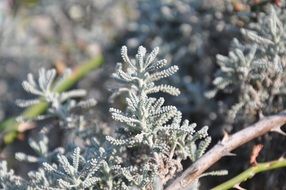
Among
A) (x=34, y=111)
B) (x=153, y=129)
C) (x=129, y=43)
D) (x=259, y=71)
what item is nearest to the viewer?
(x=153, y=129)

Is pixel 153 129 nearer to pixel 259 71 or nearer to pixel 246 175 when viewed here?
pixel 246 175

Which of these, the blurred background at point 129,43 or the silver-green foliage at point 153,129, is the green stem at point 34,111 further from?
the silver-green foliage at point 153,129

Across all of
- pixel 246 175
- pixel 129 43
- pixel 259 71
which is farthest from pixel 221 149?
pixel 129 43

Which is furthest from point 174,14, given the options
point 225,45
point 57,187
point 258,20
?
point 57,187

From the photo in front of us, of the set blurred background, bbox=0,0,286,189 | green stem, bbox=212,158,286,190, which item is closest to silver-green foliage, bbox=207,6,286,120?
blurred background, bbox=0,0,286,189

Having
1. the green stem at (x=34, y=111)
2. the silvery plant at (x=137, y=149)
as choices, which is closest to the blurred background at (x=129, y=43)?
the green stem at (x=34, y=111)

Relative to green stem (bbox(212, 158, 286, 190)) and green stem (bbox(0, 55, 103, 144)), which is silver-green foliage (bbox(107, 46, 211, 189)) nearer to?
green stem (bbox(212, 158, 286, 190))

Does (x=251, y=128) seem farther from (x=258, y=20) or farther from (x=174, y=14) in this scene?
(x=174, y=14)
